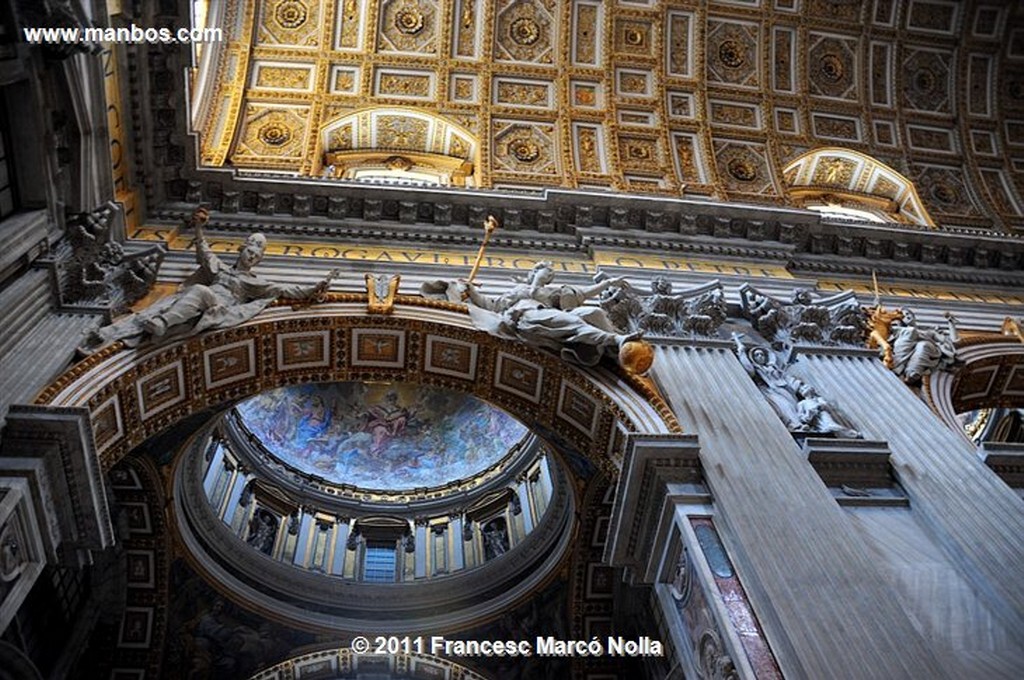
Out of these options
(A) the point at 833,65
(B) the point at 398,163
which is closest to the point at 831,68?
(A) the point at 833,65

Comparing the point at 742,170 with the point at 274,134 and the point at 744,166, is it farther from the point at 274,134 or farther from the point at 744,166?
the point at 274,134

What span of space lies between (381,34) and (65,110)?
26.0 feet

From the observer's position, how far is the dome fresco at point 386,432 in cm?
1778

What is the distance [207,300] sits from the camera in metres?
9.70

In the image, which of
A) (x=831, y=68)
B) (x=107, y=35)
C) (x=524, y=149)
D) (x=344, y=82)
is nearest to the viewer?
(x=107, y=35)

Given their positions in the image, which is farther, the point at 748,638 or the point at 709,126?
the point at 709,126

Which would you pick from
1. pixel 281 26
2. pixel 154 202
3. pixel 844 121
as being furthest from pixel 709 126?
pixel 154 202

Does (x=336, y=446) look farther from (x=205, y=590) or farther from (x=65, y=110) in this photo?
(x=65, y=110)

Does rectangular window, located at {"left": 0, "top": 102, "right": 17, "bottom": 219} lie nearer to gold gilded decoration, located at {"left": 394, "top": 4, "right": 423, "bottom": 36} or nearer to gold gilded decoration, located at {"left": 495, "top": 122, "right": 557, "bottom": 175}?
gold gilded decoration, located at {"left": 495, "top": 122, "right": 557, "bottom": 175}

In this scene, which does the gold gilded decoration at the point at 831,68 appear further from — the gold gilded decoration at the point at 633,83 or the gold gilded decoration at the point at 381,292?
the gold gilded decoration at the point at 381,292

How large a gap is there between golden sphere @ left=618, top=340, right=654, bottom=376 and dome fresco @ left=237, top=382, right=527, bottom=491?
874 centimetres

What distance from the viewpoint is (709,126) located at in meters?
16.0

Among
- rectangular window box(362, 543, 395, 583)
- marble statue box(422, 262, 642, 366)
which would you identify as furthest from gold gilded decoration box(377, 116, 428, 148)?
rectangular window box(362, 543, 395, 583)

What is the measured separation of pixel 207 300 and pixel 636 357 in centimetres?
484
